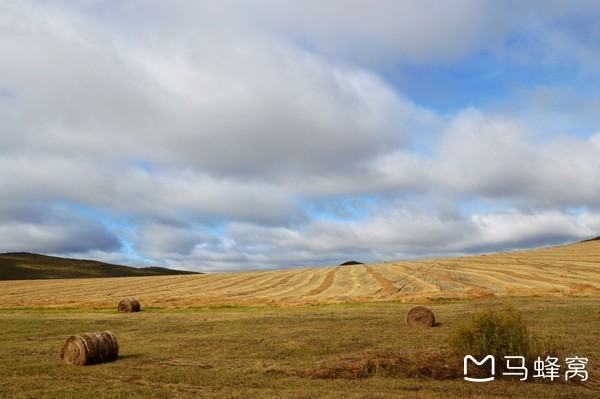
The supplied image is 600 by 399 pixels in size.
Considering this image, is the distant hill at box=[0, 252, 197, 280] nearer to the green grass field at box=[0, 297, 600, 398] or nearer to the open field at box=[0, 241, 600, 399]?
the open field at box=[0, 241, 600, 399]

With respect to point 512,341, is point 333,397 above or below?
below

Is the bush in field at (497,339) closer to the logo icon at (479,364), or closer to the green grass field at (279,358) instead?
the logo icon at (479,364)

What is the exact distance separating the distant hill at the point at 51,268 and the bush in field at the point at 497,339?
137647mm

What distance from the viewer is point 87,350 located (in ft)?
63.4

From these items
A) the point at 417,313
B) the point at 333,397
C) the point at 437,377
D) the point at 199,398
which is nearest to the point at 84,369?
the point at 199,398

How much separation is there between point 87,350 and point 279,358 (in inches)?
281

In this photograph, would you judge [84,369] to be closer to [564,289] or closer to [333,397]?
[333,397]

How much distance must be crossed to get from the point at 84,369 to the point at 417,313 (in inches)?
654

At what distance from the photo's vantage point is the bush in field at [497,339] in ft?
51.5

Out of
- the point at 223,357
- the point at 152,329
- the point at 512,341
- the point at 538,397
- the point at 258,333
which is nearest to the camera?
the point at 538,397

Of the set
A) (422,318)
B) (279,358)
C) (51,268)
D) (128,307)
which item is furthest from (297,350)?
(51,268)

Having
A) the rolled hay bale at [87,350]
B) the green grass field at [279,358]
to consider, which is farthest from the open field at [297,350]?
the rolled hay bale at [87,350]

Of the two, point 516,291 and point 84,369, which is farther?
point 516,291

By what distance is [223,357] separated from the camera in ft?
66.9
